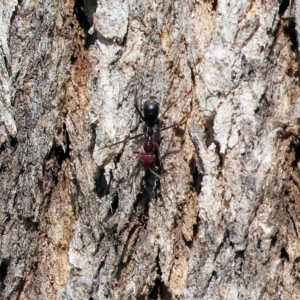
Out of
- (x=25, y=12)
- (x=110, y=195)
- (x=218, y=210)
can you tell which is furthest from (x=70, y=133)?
(x=218, y=210)

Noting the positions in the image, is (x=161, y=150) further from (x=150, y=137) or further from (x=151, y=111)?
(x=151, y=111)

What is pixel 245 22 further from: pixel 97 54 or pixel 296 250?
pixel 296 250

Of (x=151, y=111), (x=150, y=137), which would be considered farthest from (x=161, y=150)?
(x=151, y=111)

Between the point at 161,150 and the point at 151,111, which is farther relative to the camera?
the point at 161,150
